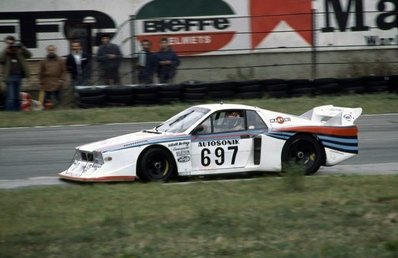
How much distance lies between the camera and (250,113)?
12.2 m

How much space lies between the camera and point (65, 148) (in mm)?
15297

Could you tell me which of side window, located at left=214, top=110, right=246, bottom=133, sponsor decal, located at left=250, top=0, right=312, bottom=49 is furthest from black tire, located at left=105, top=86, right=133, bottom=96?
side window, located at left=214, top=110, right=246, bottom=133

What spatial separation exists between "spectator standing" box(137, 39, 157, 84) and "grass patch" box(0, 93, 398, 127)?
1.43 m

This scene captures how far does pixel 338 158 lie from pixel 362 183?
171 centimetres

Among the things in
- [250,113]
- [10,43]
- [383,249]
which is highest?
[10,43]

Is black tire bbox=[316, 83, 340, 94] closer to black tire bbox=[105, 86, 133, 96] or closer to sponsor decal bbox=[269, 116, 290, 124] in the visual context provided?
black tire bbox=[105, 86, 133, 96]

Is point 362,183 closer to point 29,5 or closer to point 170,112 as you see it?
point 170,112

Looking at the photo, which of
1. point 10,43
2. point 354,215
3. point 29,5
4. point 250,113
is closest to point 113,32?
point 29,5

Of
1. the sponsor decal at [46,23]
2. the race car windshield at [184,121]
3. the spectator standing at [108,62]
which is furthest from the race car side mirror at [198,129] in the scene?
the sponsor decal at [46,23]

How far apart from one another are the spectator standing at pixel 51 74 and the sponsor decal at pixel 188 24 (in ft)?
11.8

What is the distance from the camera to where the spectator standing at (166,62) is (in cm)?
2195

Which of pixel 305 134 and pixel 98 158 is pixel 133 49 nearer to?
pixel 305 134

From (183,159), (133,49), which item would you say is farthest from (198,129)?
(133,49)

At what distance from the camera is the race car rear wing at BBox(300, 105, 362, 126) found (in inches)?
496
